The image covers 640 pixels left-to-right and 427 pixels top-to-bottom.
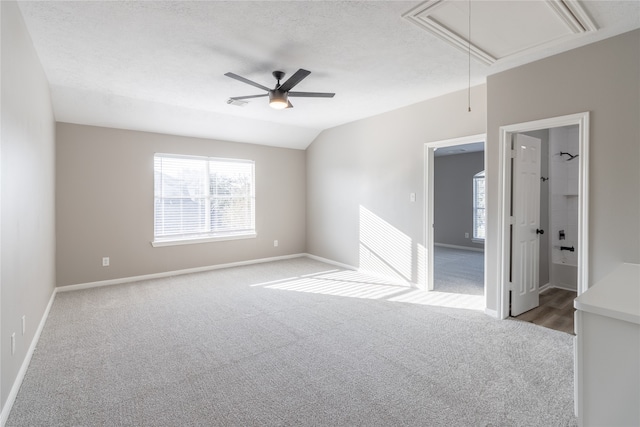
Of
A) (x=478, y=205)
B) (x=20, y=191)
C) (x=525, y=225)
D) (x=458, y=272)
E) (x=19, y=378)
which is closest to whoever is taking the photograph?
(x=19, y=378)

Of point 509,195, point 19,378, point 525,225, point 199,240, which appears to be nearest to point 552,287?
point 525,225

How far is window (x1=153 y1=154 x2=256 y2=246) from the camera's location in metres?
5.31

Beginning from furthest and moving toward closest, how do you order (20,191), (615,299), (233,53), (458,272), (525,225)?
1. (458,272)
2. (525,225)
3. (233,53)
4. (20,191)
5. (615,299)

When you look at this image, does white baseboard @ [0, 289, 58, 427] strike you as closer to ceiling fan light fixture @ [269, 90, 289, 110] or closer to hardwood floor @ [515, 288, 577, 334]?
ceiling fan light fixture @ [269, 90, 289, 110]

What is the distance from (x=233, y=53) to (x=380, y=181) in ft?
9.86

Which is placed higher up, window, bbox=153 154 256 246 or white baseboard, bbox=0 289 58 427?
window, bbox=153 154 256 246

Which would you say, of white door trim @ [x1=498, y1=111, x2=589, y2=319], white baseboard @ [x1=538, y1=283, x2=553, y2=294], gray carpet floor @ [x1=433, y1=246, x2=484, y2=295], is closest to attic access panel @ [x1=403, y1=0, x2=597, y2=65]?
white door trim @ [x1=498, y1=111, x2=589, y2=319]

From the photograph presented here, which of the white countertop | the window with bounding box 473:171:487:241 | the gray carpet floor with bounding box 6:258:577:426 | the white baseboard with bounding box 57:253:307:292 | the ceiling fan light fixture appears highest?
the ceiling fan light fixture

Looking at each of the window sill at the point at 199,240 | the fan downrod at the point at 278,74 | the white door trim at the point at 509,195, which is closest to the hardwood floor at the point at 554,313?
the white door trim at the point at 509,195

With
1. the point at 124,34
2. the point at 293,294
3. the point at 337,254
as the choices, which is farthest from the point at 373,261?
the point at 124,34

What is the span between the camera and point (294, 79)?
294cm

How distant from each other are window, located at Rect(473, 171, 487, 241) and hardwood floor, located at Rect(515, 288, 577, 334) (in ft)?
12.1

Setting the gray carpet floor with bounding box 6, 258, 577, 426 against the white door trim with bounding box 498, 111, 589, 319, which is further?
the white door trim with bounding box 498, 111, 589, 319

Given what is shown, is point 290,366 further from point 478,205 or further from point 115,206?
point 478,205
